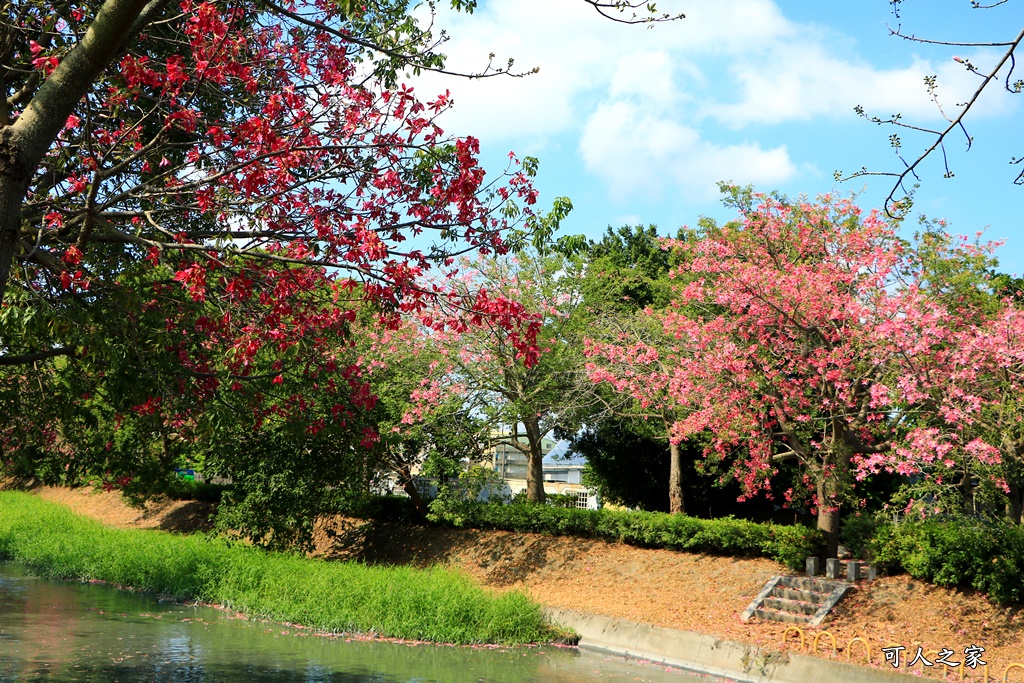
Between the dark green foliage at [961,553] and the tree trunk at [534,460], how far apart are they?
9589 mm

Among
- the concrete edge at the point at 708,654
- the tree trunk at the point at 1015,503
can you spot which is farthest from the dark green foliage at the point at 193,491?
the tree trunk at the point at 1015,503

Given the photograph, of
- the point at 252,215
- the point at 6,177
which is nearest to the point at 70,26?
the point at 252,215

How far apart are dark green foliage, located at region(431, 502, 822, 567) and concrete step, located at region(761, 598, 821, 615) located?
1.28m

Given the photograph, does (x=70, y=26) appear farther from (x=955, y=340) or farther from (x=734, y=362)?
(x=955, y=340)

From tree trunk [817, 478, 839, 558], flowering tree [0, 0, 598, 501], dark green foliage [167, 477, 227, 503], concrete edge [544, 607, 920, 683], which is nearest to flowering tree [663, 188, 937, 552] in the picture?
tree trunk [817, 478, 839, 558]

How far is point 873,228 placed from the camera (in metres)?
17.2

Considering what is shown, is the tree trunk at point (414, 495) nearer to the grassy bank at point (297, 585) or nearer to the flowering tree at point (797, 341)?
the grassy bank at point (297, 585)

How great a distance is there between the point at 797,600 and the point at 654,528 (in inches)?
194

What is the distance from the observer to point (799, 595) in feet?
56.2

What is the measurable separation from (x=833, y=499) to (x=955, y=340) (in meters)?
4.28

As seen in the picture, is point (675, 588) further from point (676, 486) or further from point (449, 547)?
point (449, 547)

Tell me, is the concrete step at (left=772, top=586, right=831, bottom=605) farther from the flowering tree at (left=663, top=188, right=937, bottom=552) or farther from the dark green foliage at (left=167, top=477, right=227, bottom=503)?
the dark green foliage at (left=167, top=477, right=227, bottom=503)

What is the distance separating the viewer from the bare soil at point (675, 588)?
1457 cm

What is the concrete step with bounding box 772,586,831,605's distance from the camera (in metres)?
16.7
